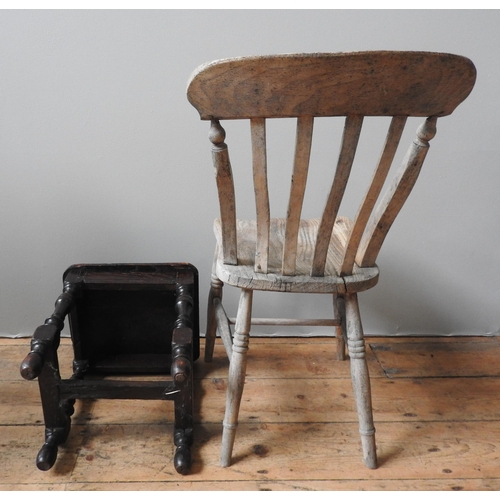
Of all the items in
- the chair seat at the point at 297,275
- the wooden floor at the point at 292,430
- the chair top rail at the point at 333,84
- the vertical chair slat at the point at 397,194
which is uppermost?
the chair top rail at the point at 333,84

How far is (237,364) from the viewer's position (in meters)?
1.19

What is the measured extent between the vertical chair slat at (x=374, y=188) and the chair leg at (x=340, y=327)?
1.30 feet

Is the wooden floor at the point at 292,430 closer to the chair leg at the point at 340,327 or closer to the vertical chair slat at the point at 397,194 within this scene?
the chair leg at the point at 340,327

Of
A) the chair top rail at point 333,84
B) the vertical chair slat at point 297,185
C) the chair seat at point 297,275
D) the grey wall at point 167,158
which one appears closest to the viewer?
the chair top rail at point 333,84

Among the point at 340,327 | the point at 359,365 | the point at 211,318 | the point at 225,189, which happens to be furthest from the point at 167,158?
the point at 359,365

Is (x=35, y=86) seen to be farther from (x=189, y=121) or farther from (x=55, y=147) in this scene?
(x=189, y=121)

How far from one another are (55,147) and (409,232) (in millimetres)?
1127

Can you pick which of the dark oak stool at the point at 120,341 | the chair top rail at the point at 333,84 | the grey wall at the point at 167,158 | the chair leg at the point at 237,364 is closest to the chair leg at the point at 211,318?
the dark oak stool at the point at 120,341

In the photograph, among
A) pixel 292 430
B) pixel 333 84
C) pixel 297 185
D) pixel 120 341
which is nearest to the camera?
pixel 333 84

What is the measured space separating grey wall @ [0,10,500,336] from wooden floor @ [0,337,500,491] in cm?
21

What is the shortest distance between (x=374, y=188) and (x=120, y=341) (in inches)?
35.6

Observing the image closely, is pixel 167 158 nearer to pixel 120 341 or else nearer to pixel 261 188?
pixel 120 341

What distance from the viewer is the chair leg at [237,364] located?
118 cm

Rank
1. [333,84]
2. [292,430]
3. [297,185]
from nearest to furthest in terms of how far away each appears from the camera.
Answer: [333,84] → [297,185] → [292,430]
